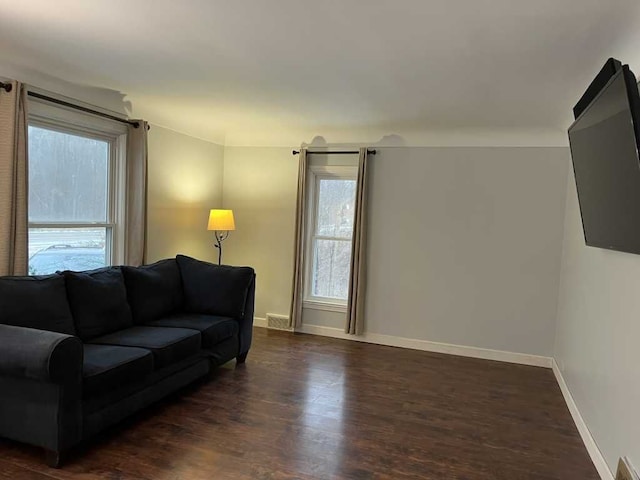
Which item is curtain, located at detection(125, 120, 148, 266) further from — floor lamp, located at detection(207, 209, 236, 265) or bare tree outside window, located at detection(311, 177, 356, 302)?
bare tree outside window, located at detection(311, 177, 356, 302)

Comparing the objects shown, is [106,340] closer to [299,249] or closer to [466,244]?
[299,249]

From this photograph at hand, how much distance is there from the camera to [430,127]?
4715 mm

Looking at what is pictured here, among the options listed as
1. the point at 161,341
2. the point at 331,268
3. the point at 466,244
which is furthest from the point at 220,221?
the point at 466,244

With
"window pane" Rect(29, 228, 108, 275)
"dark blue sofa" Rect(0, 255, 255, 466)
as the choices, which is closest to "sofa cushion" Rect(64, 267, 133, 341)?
"dark blue sofa" Rect(0, 255, 255, 466)

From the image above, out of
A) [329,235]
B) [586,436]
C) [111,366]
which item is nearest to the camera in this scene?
[111,366]

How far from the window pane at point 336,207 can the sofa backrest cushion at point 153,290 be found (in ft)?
6.16

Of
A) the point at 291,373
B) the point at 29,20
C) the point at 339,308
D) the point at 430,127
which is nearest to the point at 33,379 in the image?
the point at 29,20

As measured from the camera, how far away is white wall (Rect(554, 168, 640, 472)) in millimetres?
2262

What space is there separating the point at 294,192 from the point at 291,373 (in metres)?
2.23

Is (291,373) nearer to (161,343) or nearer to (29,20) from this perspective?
(161,343)

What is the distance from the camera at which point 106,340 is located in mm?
3104

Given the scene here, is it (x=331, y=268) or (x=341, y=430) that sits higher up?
(x=331, y=268)

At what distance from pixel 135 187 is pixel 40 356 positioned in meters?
2.14

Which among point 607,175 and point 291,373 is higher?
point 607,175
